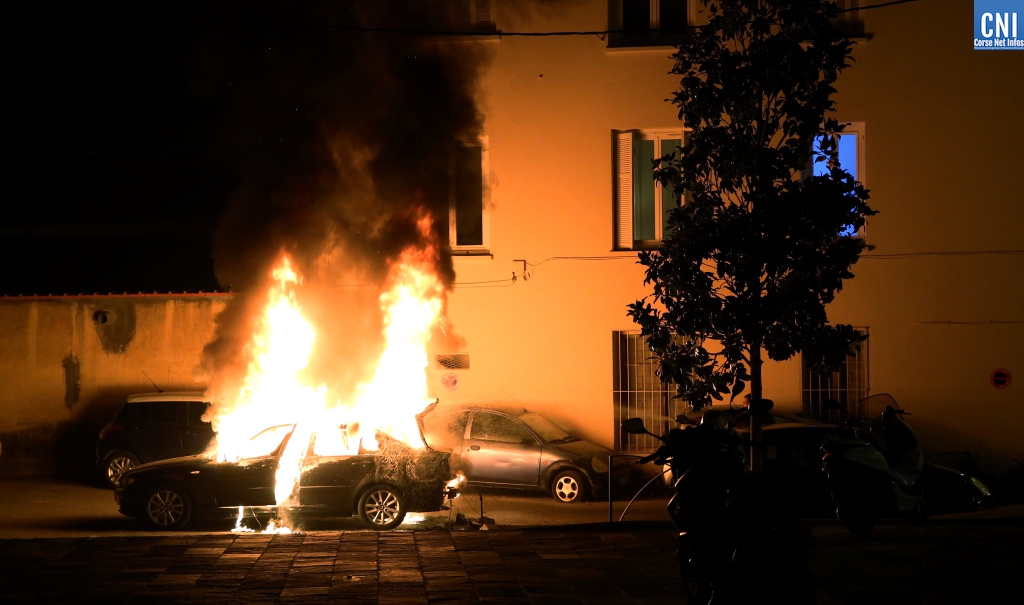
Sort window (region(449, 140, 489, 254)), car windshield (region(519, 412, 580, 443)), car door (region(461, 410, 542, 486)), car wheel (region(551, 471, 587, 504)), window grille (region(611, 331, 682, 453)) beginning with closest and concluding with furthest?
1. car wheel (region(551, 471, 587, 504))
2. car door (region(461, 410, 542, 486))
3. car windshield (region(519, 412, 580, 443))
4. window grille (region(611, 331, 682, 453))
5. window (region(449, 140, 489, 254))

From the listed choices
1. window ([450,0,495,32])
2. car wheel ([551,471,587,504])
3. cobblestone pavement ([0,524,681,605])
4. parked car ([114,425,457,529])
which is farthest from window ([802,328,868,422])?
Result: window ([450,0,495,32])

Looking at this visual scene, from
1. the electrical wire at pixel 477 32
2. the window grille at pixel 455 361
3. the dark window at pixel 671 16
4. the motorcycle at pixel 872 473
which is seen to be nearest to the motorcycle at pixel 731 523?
the motorcycle at pixel 872 473

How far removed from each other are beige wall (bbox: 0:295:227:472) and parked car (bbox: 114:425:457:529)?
18.8ft

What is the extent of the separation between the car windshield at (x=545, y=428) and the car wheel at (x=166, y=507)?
5.13 meters

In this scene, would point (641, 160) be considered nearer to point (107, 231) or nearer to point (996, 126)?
point (996, 126)

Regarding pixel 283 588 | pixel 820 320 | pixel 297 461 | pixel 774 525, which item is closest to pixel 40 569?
pixel 283 588

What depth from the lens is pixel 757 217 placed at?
32.3 feet

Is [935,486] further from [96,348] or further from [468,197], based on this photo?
[96,348]

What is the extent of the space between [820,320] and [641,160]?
7.47m

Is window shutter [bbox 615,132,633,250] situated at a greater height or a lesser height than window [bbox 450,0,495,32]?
lesser

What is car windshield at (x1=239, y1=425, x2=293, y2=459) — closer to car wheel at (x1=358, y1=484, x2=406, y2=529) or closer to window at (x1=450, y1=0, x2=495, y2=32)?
car wheel at (x1=358, y1=484, x2=406, y2=529)

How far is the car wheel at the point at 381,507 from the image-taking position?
12352mm

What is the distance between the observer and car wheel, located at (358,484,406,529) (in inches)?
486

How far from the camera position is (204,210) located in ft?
72.3
